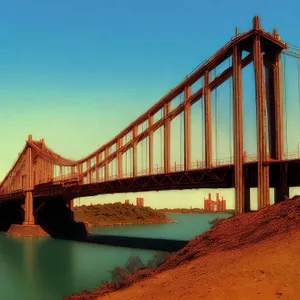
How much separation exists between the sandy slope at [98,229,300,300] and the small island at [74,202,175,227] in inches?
3603

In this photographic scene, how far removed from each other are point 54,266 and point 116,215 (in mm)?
75446

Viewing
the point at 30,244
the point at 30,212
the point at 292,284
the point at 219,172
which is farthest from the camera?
the point at 30,212

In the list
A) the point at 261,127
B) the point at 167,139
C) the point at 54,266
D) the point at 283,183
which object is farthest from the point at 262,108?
the point at 54,266

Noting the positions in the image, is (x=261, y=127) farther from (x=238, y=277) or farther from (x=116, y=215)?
(x=116, y=215)

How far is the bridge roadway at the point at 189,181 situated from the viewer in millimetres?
31984

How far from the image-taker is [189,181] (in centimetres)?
4169

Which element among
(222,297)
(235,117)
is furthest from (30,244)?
(222,297)

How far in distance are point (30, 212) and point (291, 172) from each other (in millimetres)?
54508

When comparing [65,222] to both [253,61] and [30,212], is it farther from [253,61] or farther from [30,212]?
[253,61]

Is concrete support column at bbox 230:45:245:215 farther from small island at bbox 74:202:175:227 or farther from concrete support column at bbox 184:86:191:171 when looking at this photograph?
small island at bbox 74:202:175:227

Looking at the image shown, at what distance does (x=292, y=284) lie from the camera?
11875mm

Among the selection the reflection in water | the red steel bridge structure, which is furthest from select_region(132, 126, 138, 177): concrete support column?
the reflection in water

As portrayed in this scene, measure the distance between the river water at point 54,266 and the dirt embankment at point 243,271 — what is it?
442 inches

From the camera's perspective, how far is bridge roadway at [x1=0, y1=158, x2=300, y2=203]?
32.0 meters
